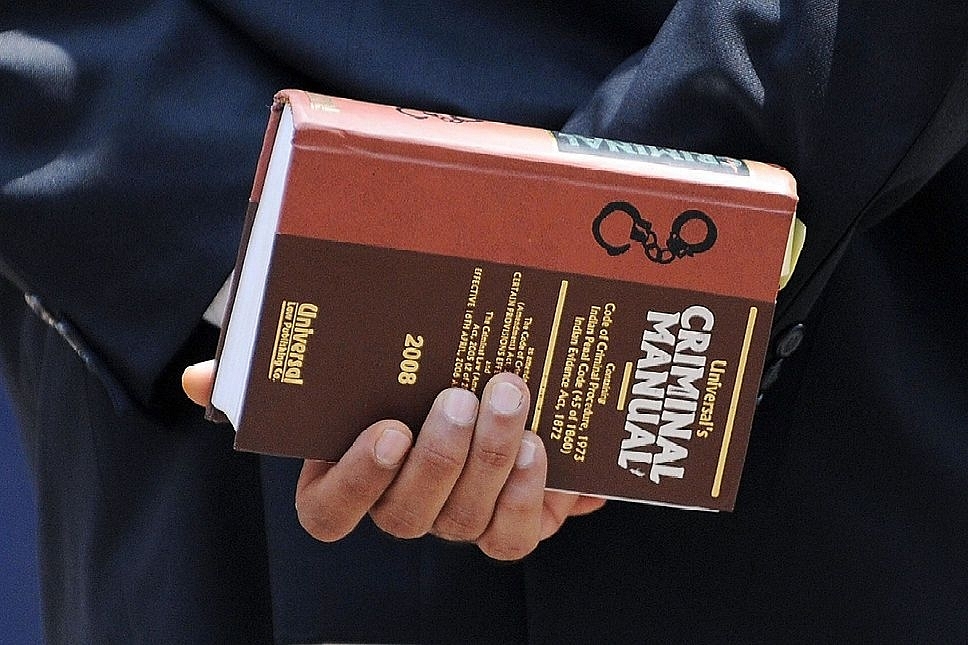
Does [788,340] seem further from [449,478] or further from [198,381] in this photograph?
[198,381]

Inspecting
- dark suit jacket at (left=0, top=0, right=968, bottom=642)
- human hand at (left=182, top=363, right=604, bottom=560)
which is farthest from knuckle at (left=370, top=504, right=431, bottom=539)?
dark suit jacket at (left=0, top=0, right=968, bottom=642)

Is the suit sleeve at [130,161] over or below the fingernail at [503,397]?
over

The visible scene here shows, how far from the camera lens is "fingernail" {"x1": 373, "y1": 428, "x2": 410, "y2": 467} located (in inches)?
20.5

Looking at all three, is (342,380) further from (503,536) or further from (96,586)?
(96,586)

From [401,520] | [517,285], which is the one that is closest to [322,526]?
[401,520]

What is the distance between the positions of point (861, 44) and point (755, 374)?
5.6 inches

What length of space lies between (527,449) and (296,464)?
0.18 m

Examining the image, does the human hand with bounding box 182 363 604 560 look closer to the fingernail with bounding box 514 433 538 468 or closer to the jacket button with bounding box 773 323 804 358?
the fingernail with bounding box 514 433 538 468

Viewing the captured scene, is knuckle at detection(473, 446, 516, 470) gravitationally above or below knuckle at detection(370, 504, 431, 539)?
above

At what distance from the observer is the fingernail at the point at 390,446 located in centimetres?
52

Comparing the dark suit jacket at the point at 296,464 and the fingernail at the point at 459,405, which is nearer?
the fingernail at the point at 459,405

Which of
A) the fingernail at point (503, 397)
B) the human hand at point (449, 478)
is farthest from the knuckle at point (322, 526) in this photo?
the fingernail at point (503, 397)

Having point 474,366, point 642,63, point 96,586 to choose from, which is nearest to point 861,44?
point 642,63

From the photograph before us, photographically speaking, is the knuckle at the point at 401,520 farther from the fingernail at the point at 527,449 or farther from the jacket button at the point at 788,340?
the jacket button at the point at 788,340
